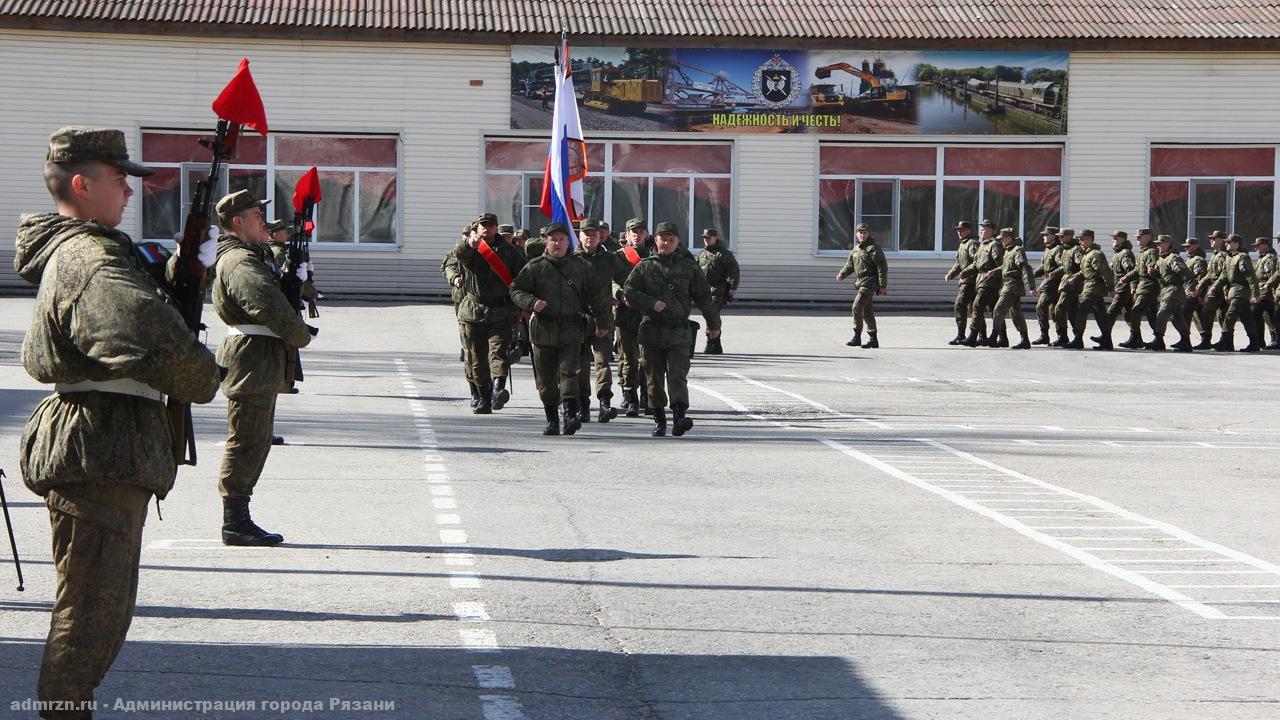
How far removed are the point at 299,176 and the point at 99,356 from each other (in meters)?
31.5

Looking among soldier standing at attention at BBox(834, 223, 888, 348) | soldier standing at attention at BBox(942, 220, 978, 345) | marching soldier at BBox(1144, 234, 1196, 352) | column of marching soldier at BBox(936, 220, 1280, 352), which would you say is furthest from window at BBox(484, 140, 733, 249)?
marching soldier at BBox(1144, 234, 1196, 352)

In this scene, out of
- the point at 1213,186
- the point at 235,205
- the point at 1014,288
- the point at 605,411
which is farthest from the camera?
the point at 1213,186

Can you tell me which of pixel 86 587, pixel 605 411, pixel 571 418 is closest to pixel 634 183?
pixel 605 411

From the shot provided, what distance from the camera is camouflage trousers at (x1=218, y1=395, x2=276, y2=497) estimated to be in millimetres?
9203

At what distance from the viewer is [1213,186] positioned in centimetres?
3694

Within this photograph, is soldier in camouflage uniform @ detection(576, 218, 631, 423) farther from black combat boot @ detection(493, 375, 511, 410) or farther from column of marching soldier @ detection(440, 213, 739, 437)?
black combat boot @ detection(493, 375, 511, 410)

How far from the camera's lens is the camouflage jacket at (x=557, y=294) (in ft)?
49.3

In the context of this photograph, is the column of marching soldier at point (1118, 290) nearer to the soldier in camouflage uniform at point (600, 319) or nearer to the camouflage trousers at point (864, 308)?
the camouflage trousers at point (864, 308)

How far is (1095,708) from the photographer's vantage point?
19.4ft

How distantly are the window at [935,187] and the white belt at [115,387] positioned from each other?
32293mm

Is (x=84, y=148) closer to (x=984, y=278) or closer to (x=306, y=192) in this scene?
(x=306, y=192)

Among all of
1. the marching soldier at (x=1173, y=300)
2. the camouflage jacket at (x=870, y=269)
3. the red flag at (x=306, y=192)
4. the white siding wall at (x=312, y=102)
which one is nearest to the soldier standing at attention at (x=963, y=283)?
the camouflage jacket at (x=870, y=269)

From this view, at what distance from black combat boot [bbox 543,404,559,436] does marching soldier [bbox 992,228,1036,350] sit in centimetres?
1377

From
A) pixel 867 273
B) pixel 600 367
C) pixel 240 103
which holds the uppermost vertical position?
pixel 240 103
